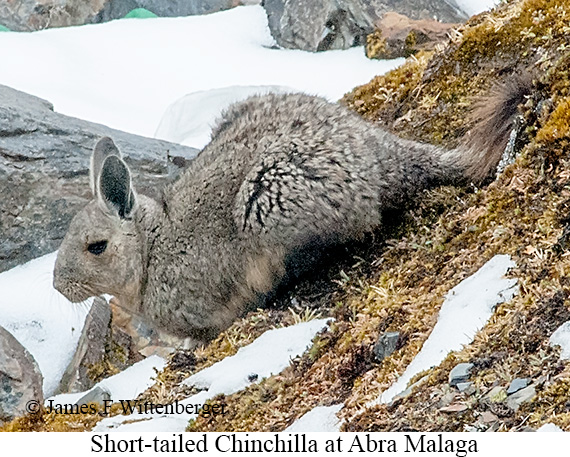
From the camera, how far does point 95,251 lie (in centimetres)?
751

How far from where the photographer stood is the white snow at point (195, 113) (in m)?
13.8

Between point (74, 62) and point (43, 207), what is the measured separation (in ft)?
17.9

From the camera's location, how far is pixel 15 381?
28.3ft

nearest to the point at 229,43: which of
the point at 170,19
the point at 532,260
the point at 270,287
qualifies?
the point at 170,19

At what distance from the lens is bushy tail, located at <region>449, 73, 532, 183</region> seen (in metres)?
6.67

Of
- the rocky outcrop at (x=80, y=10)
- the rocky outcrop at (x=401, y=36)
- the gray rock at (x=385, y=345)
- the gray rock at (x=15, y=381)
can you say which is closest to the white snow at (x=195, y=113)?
the rocky outcrop at (x=401, y=36)

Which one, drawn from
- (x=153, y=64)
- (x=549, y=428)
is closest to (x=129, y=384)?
(x=549, y=428)

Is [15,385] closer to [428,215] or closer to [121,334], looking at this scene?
[121,334]

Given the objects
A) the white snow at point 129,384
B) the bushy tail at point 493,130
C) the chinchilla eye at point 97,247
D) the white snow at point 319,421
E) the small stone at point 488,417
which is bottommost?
the white snow at point 129,384

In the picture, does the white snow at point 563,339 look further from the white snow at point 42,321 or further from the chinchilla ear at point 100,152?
the white snow at point 42,321

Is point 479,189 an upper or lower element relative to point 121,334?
upper

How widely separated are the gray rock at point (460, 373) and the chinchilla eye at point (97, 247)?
150 inches

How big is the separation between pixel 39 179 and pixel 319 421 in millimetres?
7597

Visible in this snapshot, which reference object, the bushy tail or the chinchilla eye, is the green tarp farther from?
the bushy tail
